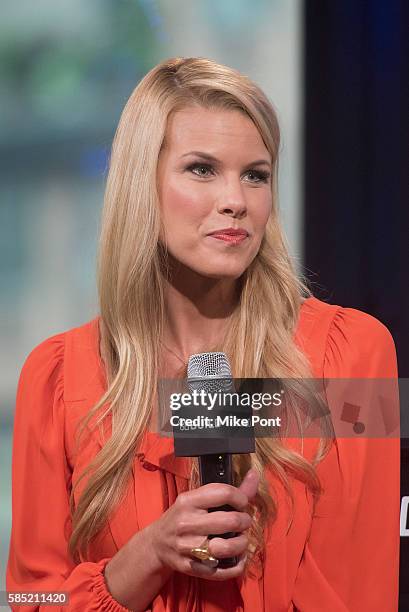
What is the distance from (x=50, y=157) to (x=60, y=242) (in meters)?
0.20

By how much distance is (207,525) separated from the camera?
4.22 feet

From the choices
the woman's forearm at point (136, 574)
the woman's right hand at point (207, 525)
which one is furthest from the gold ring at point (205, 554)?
the woman's forearm at point (136, 574)

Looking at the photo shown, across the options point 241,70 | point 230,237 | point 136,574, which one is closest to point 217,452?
point 136,574

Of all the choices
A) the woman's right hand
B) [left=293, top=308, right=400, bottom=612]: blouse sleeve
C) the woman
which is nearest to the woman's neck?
the woman

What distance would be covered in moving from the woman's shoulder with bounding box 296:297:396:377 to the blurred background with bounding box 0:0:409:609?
0.35 meters

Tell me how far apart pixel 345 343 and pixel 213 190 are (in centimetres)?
36

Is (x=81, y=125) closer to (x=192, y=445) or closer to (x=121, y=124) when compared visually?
(x=121, y=124)

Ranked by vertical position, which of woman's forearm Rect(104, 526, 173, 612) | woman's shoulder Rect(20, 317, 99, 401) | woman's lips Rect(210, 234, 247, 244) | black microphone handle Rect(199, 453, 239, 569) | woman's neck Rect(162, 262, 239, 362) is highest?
woman's lips Rect(210, 234, 247, 244)

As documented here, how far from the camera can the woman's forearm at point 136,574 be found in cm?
151

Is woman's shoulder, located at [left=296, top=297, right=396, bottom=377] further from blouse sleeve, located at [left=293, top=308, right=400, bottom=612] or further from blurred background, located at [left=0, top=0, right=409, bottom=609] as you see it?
blurred background, located at [left=0, top=0, right=409, bottom=609]

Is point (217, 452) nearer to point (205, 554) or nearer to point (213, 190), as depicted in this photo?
point (205, 554)

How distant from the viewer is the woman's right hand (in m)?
1.27

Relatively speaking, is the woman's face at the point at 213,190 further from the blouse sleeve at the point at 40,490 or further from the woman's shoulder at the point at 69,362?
the blouse sleeve at the point at 40,490

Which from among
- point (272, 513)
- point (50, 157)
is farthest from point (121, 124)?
point (272, 513)
